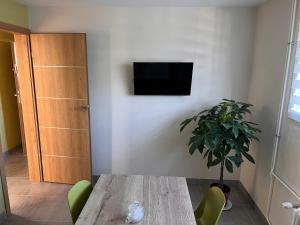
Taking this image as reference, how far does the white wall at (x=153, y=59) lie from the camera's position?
9.12 ft

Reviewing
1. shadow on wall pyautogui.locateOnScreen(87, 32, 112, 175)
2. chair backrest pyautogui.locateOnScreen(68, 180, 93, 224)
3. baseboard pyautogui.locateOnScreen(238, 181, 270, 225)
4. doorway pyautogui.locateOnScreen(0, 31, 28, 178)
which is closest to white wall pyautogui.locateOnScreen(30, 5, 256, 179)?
shadow on wall pyautogui.locateOnScreen(87, 32, 112, 175)

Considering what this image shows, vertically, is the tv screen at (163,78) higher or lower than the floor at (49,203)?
higher

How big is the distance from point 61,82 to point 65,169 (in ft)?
4.03

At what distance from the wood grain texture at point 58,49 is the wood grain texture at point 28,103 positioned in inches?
5.2

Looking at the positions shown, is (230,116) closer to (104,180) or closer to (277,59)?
(277,59)

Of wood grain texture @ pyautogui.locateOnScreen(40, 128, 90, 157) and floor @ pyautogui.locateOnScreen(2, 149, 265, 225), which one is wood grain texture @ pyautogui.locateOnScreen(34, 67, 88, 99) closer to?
wood grain texture @ pyautogui.locateOnScreen(40, 128, 90, 157)

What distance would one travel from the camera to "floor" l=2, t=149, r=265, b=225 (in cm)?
242

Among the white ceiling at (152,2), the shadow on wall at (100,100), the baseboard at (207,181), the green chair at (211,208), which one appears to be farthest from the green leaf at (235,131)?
the shadow on wall at (100,100)

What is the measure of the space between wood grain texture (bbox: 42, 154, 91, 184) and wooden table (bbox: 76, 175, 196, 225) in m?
1.33

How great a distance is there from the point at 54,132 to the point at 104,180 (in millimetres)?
1568

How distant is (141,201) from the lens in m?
1.52

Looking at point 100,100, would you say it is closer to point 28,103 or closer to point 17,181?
point 28,103

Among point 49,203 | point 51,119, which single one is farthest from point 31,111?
point 49,203

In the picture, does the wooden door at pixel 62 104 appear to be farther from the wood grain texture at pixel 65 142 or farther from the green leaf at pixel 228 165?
the green leaf at pixel 228 165
